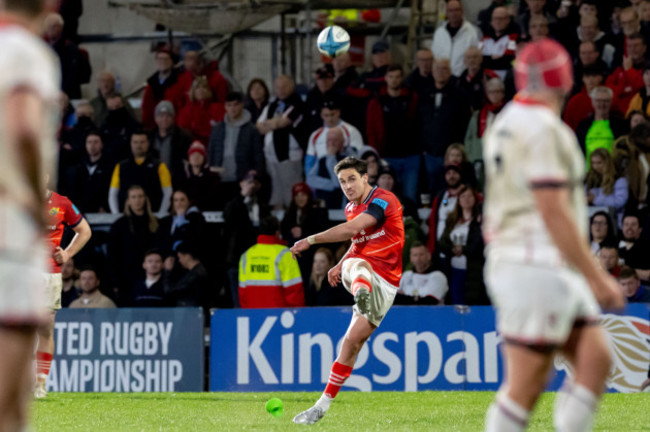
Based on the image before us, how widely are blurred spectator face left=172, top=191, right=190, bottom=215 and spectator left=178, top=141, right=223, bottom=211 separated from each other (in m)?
0.59

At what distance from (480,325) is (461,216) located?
5.57 ft

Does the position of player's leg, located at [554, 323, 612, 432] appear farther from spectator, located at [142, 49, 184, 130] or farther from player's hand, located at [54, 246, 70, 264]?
spectator, located at [142, 49, 184, 130]

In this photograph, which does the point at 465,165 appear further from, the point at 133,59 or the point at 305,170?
the point at 133,59

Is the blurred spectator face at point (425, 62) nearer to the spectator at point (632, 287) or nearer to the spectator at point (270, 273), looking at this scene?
the spectator at point (270, 273)

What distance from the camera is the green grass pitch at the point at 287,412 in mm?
10047

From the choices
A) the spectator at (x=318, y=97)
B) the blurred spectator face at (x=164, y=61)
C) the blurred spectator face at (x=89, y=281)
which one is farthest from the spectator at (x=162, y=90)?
the blurred spectator face at (x=89, y=281)

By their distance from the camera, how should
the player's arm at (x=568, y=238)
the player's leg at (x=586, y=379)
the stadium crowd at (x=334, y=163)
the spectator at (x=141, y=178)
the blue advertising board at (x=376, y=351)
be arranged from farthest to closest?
the spectator at (x=141, y=178) → the stadium crowd at (x=334, y=163) → the blue advertising board at (x=376, y=351) → the player's leg at (x=586, y=379) → the player's arm at (x=568, y=238)

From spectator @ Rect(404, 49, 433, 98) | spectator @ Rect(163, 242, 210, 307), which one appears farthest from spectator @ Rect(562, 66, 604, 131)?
spectator @ Rect(163, 242, 210, 307)

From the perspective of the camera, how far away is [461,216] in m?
15.6

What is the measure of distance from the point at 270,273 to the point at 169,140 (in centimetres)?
355

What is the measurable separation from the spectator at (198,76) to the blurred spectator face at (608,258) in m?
6.95

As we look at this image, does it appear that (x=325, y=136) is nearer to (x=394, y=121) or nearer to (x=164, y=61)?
(x=394, y=121)

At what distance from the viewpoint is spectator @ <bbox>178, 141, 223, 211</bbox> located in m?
17.0

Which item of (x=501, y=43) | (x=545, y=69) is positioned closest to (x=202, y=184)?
(x=501, y=43)
